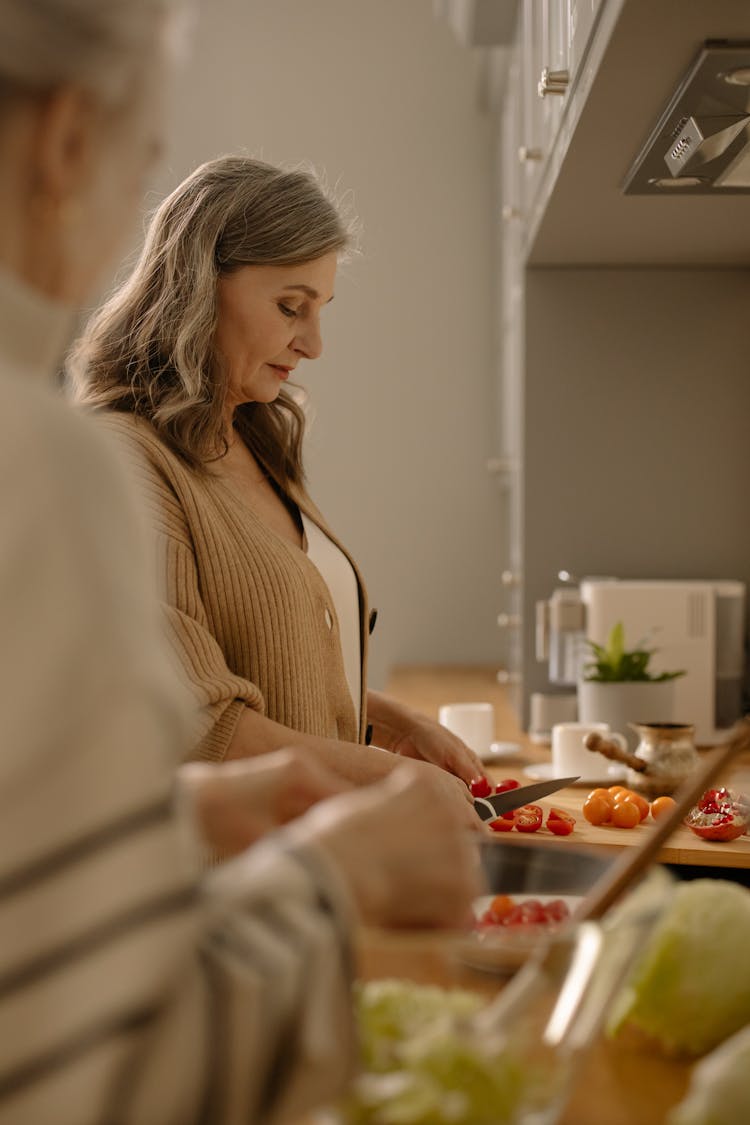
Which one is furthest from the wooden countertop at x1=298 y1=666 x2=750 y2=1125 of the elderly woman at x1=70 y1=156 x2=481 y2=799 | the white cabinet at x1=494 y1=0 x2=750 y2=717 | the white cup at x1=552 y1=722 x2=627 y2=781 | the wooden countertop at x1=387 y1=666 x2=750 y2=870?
the white cabinet at x1=494 y1=0 x2=750 y2=717

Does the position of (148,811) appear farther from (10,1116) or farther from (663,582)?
(663,582)

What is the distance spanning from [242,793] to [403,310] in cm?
344

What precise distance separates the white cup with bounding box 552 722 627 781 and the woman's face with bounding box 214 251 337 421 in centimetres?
80

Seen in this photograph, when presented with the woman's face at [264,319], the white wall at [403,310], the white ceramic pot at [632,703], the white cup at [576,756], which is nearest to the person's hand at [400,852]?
the woman's face at [264,319]

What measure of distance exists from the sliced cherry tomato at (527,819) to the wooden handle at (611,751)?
15 cm

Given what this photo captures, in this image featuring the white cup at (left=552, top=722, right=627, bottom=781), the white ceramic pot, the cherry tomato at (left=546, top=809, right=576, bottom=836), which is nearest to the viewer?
the cherry tomato at (left=546, top=809, right=576, bottom=836)

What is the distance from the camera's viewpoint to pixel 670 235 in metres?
2.25

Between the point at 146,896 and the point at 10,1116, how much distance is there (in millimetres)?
93

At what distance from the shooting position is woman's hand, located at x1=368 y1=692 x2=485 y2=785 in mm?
1680

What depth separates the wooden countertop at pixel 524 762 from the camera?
5.02ft

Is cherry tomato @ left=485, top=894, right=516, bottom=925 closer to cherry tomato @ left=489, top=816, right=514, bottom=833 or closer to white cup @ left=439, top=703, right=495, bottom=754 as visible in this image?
cherry tomato @ left=489, top=816, right=514, bottom=833

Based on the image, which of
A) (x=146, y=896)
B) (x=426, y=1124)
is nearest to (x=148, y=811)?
(x=146, y=896)

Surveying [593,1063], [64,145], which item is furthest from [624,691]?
[64,145]

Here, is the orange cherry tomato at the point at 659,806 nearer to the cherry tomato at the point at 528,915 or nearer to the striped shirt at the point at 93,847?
the cherry tomato at the point at 528,915
